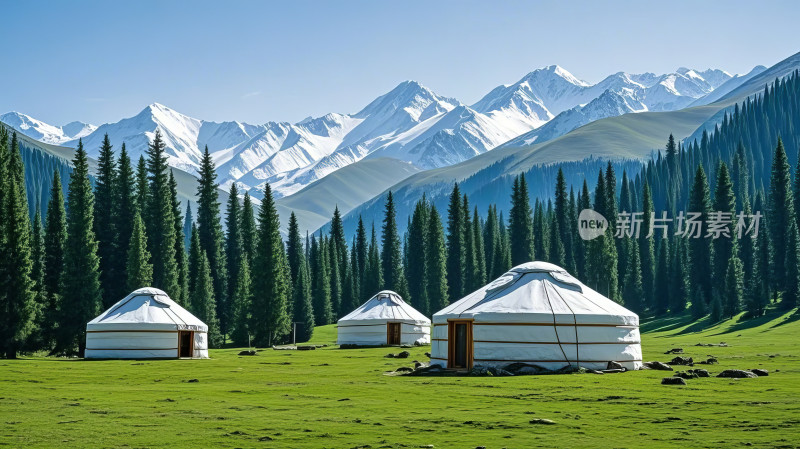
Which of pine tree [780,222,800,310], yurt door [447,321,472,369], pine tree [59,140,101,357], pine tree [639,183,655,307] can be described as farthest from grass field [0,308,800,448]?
pine tree [639,183,655,307]

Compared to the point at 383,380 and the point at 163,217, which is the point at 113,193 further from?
the point at 383,380

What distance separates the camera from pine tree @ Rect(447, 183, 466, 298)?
97938 mm

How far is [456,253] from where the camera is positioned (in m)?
98.4

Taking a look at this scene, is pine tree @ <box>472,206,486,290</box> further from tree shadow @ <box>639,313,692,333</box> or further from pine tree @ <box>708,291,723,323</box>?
pine tree @ <box>708,291,723,323</box>

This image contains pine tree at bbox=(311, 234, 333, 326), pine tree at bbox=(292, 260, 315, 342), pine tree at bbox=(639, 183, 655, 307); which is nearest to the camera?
pine tree at bbox=(292, 260, 315, 342)

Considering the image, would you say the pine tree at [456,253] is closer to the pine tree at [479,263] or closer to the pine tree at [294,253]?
the pine tree at [479,263]

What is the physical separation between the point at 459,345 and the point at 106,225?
138ft

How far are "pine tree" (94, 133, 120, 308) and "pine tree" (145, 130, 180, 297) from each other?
3.03 m

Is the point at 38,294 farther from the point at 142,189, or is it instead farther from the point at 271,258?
the point at 142,189

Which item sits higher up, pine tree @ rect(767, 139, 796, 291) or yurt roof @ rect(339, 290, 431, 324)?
pine tree @ rect(767, 139, 796, 291)

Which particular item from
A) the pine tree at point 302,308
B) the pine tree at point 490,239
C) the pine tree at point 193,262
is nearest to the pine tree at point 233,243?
the pine tree at point 302,308

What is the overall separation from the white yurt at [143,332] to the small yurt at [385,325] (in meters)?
14.3

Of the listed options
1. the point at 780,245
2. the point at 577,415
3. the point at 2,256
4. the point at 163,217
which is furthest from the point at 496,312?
the point at 780,245

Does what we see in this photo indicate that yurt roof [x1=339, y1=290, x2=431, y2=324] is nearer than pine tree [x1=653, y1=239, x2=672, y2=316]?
Yes
